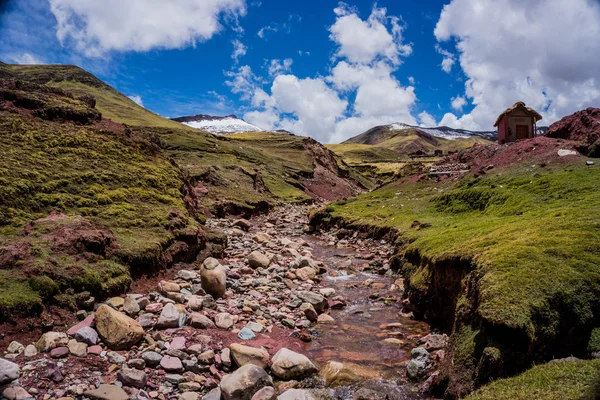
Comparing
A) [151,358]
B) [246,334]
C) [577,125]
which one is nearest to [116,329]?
[151,358]

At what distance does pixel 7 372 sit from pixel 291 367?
19.8ft

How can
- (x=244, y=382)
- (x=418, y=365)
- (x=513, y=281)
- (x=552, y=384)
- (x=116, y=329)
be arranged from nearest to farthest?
(x=552, y=384)
(x=244, y=382)
(x=513, y=281)
(x=418, y=365)
(x=116, y=329)

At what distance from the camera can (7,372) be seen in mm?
7320

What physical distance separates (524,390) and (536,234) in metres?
6.66

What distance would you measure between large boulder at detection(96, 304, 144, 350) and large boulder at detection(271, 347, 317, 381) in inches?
150

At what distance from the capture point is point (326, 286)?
60.4 feet

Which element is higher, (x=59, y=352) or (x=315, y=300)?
(x=315, y=300)

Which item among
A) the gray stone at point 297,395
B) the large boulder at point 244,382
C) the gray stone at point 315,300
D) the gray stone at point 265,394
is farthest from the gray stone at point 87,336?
the gray stone at point 315,300

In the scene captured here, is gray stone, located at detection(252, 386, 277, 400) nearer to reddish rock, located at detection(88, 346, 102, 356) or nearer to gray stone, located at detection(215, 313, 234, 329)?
gray stone, located at detection(215, 313, 234, 329)

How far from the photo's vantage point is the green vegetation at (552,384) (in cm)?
612

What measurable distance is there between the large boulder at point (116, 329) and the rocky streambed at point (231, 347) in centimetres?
3

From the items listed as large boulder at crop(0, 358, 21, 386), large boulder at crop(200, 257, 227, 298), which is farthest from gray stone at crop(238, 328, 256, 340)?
large boulder at crop(0, 358, 21, 386)

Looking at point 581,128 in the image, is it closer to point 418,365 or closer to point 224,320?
point 418,365

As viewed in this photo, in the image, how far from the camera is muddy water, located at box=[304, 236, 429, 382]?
35.0 ft
